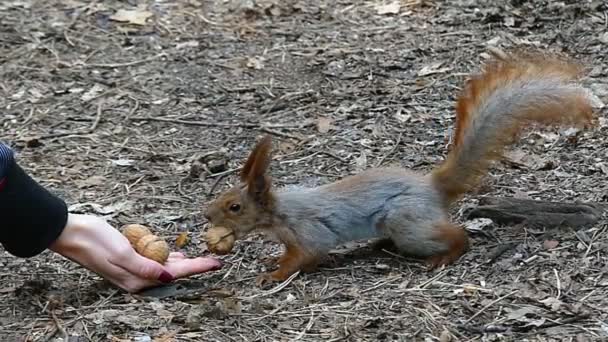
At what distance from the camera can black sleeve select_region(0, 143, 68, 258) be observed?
3.27 meters

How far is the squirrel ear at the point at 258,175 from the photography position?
345 cm

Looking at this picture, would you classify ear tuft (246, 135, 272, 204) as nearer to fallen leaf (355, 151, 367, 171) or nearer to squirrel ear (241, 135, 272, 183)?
squirrel ear (241, 135, 272, 183)

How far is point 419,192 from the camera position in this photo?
136 inches

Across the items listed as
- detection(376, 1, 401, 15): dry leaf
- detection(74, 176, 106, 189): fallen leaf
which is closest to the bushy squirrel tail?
detection(74, 176, 106, 189): fallen leaf

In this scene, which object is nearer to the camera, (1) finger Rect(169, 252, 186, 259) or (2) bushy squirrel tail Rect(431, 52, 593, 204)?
(2) bushy squirrel tail Rect(431, 52, 593, 204)

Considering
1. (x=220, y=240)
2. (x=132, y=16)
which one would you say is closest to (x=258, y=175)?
(x=220, y=240)

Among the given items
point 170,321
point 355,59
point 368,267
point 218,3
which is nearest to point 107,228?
point 170,321

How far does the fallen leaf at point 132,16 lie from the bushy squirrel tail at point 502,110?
325cm

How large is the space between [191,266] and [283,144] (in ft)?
4.32

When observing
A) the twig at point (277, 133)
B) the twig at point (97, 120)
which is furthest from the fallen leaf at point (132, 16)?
the twig at point (277, 133)

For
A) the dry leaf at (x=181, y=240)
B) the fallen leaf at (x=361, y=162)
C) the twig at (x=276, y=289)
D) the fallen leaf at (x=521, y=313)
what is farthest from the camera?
the fallen leaf at (x=361, y=162)

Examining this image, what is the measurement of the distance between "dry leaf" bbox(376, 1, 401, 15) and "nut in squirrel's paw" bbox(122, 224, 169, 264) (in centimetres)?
289

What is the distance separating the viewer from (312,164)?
4.48 m

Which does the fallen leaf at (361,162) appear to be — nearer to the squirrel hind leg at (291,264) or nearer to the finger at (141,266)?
the squirrel hind leg at (291,264)
